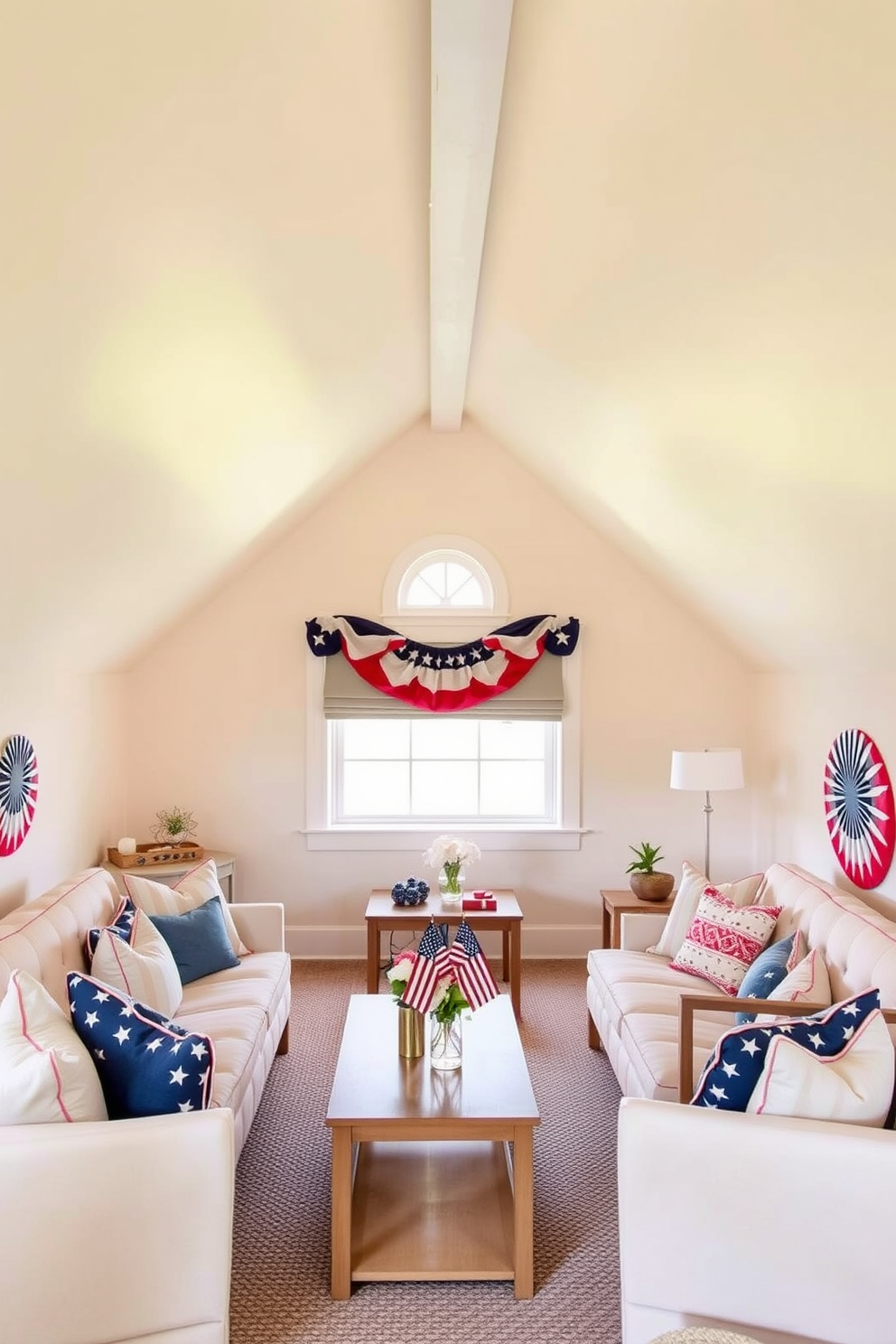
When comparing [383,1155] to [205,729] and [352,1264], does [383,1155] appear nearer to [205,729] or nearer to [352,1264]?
[352,1264]

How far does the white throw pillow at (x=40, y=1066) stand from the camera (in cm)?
205

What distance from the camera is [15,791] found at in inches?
142

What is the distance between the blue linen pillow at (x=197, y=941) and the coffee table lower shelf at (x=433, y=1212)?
3.16ft

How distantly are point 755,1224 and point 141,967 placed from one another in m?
2.00

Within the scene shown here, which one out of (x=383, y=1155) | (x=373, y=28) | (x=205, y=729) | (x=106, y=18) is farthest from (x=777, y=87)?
(x=205, y=729)

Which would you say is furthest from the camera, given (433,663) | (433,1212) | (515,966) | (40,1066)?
(433,663)

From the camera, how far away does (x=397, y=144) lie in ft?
8.04

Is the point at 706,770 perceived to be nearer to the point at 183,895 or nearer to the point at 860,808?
the point at 860,808

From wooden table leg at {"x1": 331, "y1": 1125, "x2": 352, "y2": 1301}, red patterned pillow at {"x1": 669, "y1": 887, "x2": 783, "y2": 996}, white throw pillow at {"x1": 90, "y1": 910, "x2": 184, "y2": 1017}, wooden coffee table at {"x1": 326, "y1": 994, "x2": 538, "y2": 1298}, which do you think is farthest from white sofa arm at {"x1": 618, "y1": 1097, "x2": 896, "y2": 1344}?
white throw pillow at {"x1": 90, "y1": 910, "x2": 184, "y2": 1017}

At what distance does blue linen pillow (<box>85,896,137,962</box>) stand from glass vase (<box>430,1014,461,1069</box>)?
1.11 meters

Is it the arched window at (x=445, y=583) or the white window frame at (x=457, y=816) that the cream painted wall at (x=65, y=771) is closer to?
the white window frame at (x=457, y=816)

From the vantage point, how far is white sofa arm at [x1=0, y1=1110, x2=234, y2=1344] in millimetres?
1903

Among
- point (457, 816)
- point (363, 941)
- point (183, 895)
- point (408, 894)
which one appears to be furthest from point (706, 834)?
point (183, 895)

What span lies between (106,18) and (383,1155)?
3089 millimetres
